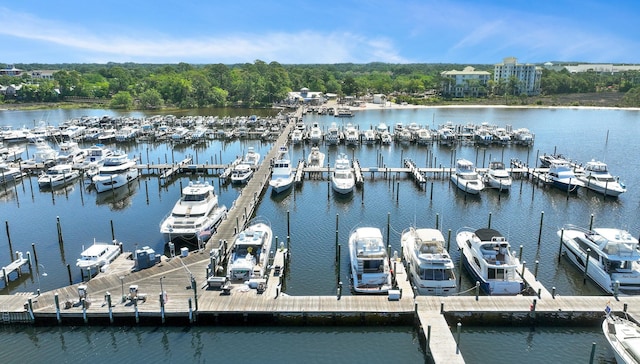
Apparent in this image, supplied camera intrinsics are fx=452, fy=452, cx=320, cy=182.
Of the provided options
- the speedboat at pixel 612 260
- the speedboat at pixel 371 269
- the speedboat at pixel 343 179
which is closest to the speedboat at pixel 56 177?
the speedboat at pixel 343 179

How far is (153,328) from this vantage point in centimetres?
2555

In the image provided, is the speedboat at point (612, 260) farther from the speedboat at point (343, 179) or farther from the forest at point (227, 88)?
the forest at point (227, 88)

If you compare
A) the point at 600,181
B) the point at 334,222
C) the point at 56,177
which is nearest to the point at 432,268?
the point at 334,222

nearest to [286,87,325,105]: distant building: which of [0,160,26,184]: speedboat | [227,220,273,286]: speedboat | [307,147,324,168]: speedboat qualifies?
[307,147,324,168]: speedboat

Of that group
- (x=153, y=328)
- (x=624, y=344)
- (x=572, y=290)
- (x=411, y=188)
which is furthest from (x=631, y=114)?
(x=153, y=328)

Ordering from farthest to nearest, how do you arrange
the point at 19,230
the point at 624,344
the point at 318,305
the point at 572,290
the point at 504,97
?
the point at 504,97, the point at 19,230, the point at 572,290, the point at 318,305, the point at 624,344

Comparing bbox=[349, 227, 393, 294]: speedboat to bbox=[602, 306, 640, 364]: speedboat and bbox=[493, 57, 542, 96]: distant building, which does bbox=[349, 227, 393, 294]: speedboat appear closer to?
bbox=[602, 306, 640, 364]: speedboat

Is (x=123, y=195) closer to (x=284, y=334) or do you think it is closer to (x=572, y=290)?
(x=284, y=334)

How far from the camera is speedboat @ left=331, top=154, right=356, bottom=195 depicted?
5078 cm

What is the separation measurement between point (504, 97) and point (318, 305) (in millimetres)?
169643

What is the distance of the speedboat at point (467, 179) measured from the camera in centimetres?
5097

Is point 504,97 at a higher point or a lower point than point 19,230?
higher

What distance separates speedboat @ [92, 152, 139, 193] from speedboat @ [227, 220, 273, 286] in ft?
90.4

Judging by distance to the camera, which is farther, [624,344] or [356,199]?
[356,199]
